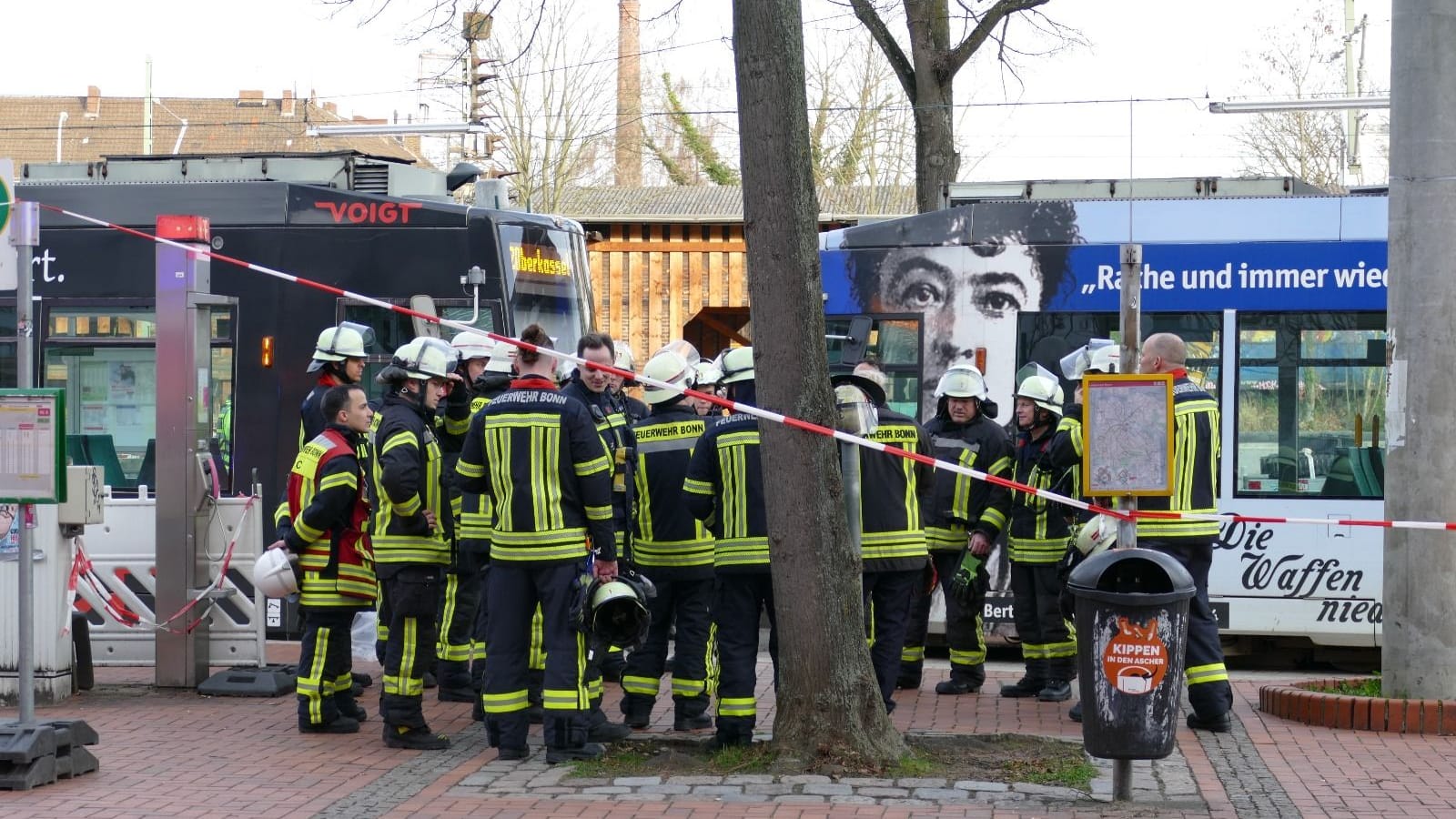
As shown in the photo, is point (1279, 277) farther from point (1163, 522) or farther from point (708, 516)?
point (708, 516)

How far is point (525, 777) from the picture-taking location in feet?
24.8

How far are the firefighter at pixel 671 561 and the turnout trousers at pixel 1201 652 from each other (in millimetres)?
2214

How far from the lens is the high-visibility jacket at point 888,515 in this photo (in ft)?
27.2

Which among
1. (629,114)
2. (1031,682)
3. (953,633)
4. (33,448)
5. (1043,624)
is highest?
(629,114)

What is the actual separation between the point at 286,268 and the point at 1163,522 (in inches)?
289

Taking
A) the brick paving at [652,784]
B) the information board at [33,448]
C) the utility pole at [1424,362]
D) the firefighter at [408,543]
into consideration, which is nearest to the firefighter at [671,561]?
the brick paving at [652,784]

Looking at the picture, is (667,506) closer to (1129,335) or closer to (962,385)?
(962,385)

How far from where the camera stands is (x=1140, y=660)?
272 inches

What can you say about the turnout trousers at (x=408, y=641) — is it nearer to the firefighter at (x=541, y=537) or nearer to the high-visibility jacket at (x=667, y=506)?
the firefighter at (x=541, y=537)

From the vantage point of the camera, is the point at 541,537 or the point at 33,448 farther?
the point at 541,537

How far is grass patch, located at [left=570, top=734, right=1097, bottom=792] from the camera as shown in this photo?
7441 millimetres

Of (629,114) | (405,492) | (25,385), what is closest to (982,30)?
(405,492)

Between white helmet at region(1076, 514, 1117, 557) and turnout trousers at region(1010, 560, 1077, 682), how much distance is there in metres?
1.07

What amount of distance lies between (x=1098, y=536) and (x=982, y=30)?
927 centimetres
